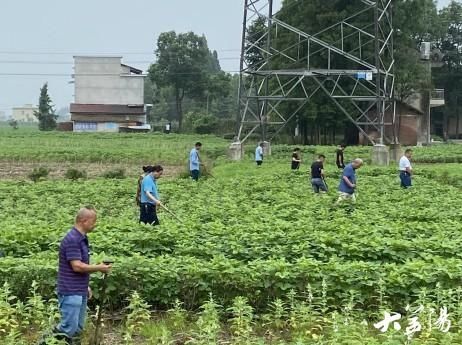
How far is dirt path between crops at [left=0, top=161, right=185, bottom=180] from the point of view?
3356 cm

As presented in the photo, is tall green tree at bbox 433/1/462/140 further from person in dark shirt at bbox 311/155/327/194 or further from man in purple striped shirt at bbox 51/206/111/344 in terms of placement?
man in purple striped shirt at bbox 51/206/111/344

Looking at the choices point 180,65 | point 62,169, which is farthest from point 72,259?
point 180,65

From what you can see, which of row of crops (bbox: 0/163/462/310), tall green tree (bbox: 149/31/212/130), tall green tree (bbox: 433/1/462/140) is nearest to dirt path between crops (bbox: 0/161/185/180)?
row of crops (bbox: 0/163/462/310)

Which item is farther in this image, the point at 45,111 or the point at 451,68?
the point at 45,111

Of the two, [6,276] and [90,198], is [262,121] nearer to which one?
[90,198]

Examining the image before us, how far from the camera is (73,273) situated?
7.52 metres

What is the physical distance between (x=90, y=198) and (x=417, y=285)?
12.9 metres

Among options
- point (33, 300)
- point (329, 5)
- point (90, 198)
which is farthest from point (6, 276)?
point (329, 5)

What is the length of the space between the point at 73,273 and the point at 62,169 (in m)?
30.7

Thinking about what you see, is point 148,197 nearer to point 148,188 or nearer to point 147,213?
point 148,188

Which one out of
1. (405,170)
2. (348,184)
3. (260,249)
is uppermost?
(405,170)

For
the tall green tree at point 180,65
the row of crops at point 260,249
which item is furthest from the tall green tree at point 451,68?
the row of crops at point 260,249

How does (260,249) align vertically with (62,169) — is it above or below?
below

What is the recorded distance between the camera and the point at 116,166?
131ft
